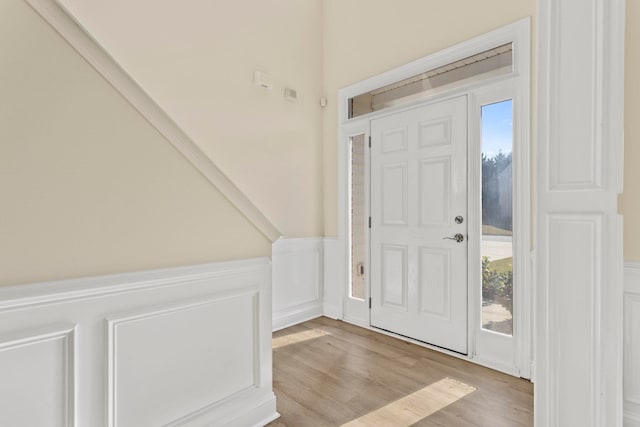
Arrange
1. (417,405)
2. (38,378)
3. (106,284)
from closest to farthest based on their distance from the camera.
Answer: (38,378), (106,284), (417,405)

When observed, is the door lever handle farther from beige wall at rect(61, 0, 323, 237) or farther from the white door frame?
beige wall at rect(61, 0, 323, 237)

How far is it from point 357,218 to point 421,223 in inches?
28.7

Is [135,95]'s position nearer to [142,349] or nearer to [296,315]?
[142,349]

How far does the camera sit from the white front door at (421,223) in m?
2.61

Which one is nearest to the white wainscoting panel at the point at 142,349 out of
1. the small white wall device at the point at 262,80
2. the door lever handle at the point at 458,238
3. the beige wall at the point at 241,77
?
the beige wall at the point at 241,77

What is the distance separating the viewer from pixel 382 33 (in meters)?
3.10

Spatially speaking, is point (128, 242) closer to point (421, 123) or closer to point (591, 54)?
point (591, 54)

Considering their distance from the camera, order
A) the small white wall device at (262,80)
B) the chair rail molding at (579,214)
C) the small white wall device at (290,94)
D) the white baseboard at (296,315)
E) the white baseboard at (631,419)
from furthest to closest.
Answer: the small white wall device at (290,94), the white baseboard at (296,315), the small white wall device at (262,80), the white baseboard at (631,419), the chair rail molding at (579,214)

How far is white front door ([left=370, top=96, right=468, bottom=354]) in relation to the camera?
8.57 feet

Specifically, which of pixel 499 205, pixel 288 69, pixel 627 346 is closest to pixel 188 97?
pixel 288 69

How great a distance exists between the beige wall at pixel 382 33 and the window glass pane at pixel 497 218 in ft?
2.07

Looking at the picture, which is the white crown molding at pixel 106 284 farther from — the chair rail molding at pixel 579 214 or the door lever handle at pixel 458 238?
the door lever handle at pixel 458 238

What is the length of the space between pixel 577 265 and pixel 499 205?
128 centimetres

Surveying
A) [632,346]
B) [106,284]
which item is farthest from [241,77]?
[632,346]
